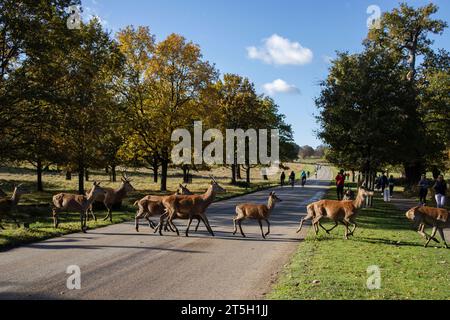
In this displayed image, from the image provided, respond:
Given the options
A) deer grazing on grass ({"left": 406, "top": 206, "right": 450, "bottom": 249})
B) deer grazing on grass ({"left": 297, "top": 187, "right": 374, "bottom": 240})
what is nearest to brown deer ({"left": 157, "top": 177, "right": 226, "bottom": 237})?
deer grazing on grass ({"left": 297, "top": 187, "right": 374, "bottom": 240})

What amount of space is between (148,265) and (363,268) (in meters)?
5.14

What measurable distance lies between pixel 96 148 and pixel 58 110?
5279 mm

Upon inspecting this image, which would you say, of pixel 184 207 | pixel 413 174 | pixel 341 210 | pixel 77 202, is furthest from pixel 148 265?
pixel 413 174

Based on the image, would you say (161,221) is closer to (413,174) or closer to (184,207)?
(184,207)

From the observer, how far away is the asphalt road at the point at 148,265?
8.52 m

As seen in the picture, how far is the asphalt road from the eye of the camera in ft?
27.9

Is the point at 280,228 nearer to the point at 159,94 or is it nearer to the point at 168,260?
the point at 168,260

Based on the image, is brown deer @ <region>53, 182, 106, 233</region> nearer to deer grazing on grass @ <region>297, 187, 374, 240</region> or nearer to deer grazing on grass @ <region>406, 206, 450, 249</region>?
deer grazing on grass @ <region>297, 187, 374, 240</region>

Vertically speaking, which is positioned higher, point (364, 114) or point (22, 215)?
point (364, 114)

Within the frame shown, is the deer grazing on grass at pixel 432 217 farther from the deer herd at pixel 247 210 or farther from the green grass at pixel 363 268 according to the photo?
the green grass at pixel 363 268

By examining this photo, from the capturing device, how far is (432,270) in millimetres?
10492

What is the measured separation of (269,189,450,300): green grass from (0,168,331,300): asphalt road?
1.95 ft

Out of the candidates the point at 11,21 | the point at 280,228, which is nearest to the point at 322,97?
the point at 280,228

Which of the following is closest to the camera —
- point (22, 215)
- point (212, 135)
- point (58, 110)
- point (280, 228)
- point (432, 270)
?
point (432, 270)
